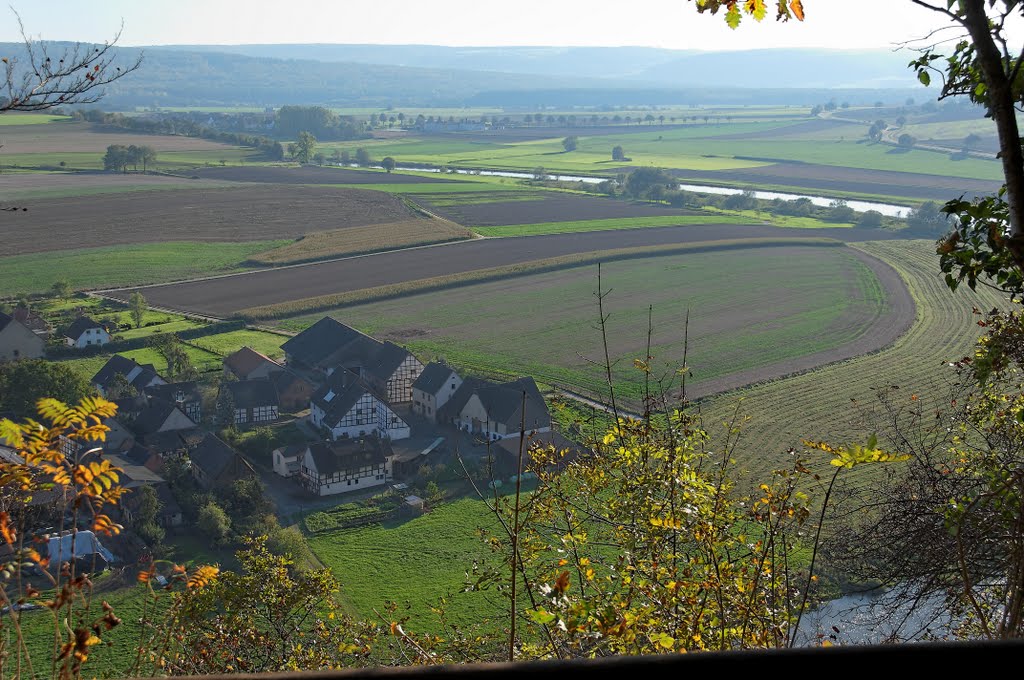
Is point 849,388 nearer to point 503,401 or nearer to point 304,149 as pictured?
point 503,401

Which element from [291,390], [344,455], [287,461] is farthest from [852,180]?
[287,461]

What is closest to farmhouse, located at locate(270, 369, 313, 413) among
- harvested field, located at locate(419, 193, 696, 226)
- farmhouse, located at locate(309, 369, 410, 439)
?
farmhouse, located at locate(309, 369, 410, 439)

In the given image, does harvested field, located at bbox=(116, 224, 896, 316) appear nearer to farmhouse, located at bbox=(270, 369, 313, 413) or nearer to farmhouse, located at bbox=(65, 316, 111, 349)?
farmhouse, located at bbox=(65, 316, 111, 349)

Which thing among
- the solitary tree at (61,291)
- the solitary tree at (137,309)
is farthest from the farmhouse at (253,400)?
the solitary tree at (61,291)

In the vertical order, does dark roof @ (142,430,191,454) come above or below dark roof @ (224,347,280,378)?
below

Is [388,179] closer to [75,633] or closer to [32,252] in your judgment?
[32,252]

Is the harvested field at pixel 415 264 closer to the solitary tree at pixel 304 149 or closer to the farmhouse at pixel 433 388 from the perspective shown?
the farmhouse at pixel 433 388

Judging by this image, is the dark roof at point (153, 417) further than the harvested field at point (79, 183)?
No

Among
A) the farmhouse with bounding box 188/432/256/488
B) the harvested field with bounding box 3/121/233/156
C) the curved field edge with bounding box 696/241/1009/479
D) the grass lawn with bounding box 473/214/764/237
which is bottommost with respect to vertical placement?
A: the farmhouse with bounding box 188/432/256/488
